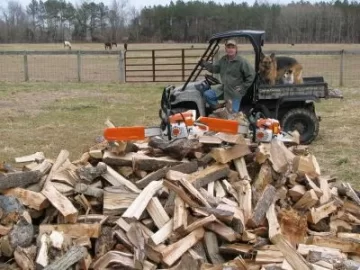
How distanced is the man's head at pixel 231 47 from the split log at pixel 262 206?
10.5ft

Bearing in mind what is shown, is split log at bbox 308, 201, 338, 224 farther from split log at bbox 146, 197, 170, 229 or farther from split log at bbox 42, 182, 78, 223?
split log at bbox 42, 182, 78, 223

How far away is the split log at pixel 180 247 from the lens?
3.99 metres

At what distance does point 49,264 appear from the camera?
387cm

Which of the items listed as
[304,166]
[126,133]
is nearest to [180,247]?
[126,133]

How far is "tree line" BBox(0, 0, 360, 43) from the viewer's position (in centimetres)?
8794

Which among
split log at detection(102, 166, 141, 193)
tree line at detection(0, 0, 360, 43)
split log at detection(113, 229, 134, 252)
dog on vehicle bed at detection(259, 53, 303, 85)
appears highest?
tree line at detection(0, 0, 360, 43)

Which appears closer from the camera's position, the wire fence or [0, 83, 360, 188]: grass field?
[0, 83, 360, 188]: grass field

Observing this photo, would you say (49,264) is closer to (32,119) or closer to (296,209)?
(296,209)

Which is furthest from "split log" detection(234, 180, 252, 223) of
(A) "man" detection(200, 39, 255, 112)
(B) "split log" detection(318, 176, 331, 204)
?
(A) "man" detection(200, 39, 255, 112)

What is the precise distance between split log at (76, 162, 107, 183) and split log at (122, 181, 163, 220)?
0.52 meters

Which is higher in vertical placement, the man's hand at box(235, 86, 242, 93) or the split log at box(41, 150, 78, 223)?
the man's hand at box(235, 86, 242, 93)

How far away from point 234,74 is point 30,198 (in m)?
4.08

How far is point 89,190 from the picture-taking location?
4.71 meters

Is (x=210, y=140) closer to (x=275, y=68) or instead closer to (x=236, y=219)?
(x=236, y=219)
